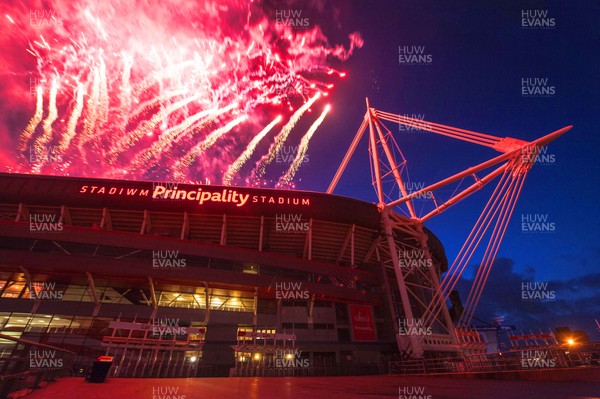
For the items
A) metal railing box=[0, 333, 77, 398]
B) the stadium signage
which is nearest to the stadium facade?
the stadium signage

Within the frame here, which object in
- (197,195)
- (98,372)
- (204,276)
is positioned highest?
(197,195)

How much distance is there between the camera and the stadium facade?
25.8 metres

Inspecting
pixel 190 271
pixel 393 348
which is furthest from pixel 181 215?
pixel 393 348

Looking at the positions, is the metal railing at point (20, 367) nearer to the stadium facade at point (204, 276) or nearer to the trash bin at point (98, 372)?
the trash bin at point (98, 372)

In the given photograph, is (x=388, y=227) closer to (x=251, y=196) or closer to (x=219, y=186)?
(x=251, y=196)

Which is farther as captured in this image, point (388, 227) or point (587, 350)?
point (388, 227)

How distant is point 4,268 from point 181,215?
15.8m

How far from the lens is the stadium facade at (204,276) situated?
25.8 metres

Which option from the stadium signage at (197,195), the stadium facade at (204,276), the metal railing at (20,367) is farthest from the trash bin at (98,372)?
the stadium signage at (197,195)

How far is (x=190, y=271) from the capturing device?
2712cm

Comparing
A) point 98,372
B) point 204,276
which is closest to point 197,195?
point 204,276

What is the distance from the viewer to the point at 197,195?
32.2 meters

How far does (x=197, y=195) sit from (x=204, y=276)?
9.52m

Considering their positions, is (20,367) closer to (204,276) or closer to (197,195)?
(204,276)
